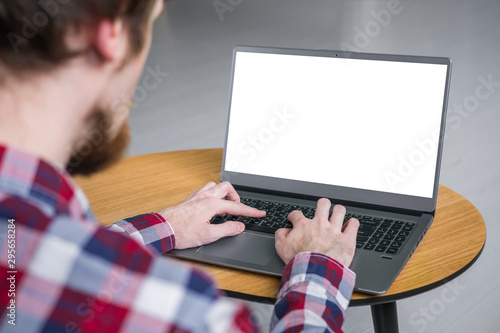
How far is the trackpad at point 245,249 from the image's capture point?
102 centimetres

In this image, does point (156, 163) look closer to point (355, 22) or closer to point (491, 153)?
point (491, 153)

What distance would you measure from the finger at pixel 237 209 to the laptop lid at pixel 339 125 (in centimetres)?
18

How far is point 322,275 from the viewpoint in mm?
875

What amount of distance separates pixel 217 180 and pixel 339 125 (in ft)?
1.08

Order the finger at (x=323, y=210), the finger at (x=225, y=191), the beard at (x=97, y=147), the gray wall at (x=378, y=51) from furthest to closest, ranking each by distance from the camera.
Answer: the gray wall at (x=378, y=51) → the finger at (x=225, y=191) → the finger at (x=323, y=210) → the beard at (x=97, y=147)

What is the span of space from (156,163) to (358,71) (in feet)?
1.91

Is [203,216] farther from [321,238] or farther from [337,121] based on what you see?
[337,121]

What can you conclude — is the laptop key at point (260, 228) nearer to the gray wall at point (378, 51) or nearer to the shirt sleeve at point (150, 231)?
the shirt sleeve at point (150, 231)

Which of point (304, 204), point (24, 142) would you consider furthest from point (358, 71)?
point (24, 142)

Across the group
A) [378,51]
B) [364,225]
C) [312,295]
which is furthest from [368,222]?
[378,51]

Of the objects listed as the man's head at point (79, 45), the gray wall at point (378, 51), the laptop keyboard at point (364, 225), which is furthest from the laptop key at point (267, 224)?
the gray wall at point (378, 51)

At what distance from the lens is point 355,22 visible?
5664 millimetres

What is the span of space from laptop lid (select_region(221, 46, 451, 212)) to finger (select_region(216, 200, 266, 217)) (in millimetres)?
183

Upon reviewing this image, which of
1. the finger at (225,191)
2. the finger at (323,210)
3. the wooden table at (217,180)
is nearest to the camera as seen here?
the wooden table at (217,180)
